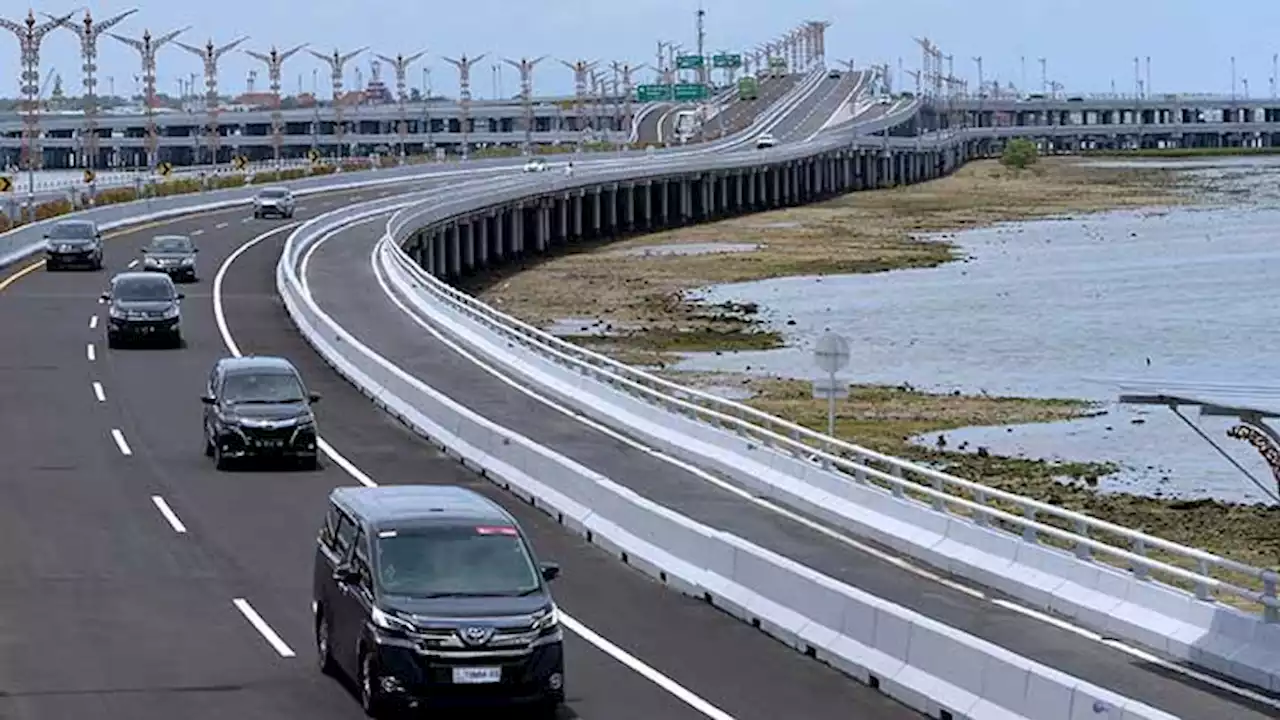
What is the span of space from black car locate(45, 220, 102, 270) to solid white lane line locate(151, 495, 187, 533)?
40930 mm

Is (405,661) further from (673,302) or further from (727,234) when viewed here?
(727,234)

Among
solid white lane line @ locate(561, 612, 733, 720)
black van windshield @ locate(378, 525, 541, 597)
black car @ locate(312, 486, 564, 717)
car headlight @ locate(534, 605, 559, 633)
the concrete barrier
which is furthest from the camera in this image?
the concrete barrier

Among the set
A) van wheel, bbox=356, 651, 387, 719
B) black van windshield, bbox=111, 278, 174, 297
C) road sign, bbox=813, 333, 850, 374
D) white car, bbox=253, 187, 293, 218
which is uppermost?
white car, bbox=253, 187, 293, 218

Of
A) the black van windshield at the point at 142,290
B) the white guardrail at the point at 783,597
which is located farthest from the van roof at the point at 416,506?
the black van windshield at the point at 142,290

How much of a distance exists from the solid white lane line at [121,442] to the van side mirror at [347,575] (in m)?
18.6

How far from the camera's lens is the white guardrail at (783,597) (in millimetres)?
19938

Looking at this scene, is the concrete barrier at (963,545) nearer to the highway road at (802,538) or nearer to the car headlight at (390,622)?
the highway road at (802,538)

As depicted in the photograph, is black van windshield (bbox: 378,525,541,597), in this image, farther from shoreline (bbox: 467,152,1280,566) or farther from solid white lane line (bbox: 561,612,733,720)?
shoreline (bbox: 467,152,1280,566)

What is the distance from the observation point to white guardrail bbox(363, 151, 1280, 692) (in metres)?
24.1

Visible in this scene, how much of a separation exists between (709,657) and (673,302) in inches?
2624

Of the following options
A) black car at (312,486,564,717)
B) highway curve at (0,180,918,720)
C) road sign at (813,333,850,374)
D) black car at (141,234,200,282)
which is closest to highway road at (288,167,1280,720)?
highway curve at (0,180,918,720)

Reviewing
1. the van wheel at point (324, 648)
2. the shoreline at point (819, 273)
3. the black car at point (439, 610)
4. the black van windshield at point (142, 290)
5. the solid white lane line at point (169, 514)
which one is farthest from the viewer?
the black van windshield at point (142, 290)

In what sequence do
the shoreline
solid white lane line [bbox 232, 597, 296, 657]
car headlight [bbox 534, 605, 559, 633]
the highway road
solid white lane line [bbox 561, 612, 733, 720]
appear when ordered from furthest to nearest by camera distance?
the shoreline < solid white lane line [bbox 232, 597, 296, 657] < the highway road < solid white lane line [bbox 561, 612, 733, 720] < car headlight [bbox 534, 605, 559, 633]

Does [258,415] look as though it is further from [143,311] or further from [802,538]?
[143,311]
